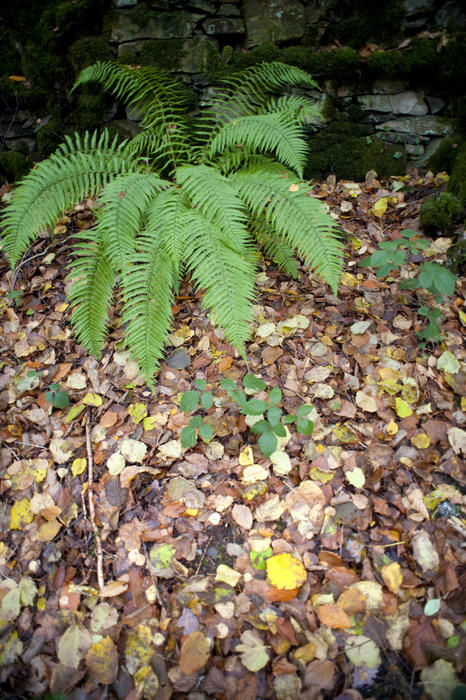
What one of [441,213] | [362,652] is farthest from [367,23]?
[362,652]

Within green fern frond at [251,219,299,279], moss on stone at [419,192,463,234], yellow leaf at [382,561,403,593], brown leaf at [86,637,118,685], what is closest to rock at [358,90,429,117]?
moss on stone at [419,192,463,234]

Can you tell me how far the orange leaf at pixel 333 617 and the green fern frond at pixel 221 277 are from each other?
1220 millimetres

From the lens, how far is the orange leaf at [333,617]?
1560 millimetres

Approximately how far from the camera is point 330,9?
3.31 m

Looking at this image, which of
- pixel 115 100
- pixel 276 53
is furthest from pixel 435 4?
pixel 115 100

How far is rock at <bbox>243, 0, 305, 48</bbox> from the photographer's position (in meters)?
3.31

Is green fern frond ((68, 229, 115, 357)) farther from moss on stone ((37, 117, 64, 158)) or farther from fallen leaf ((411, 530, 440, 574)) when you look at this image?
fallen leaf ((411, 530, 440, 574))

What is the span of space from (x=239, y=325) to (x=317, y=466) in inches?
32.8

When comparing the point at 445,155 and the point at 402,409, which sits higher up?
the point at 445,155

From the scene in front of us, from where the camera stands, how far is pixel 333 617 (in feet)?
5.16

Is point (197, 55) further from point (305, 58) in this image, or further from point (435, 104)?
point (435, 104)

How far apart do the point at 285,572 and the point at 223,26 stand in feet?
13.1

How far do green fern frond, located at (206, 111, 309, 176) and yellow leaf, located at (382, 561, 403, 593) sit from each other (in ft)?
7.00

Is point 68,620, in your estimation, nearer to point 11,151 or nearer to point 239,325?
point 239,325
